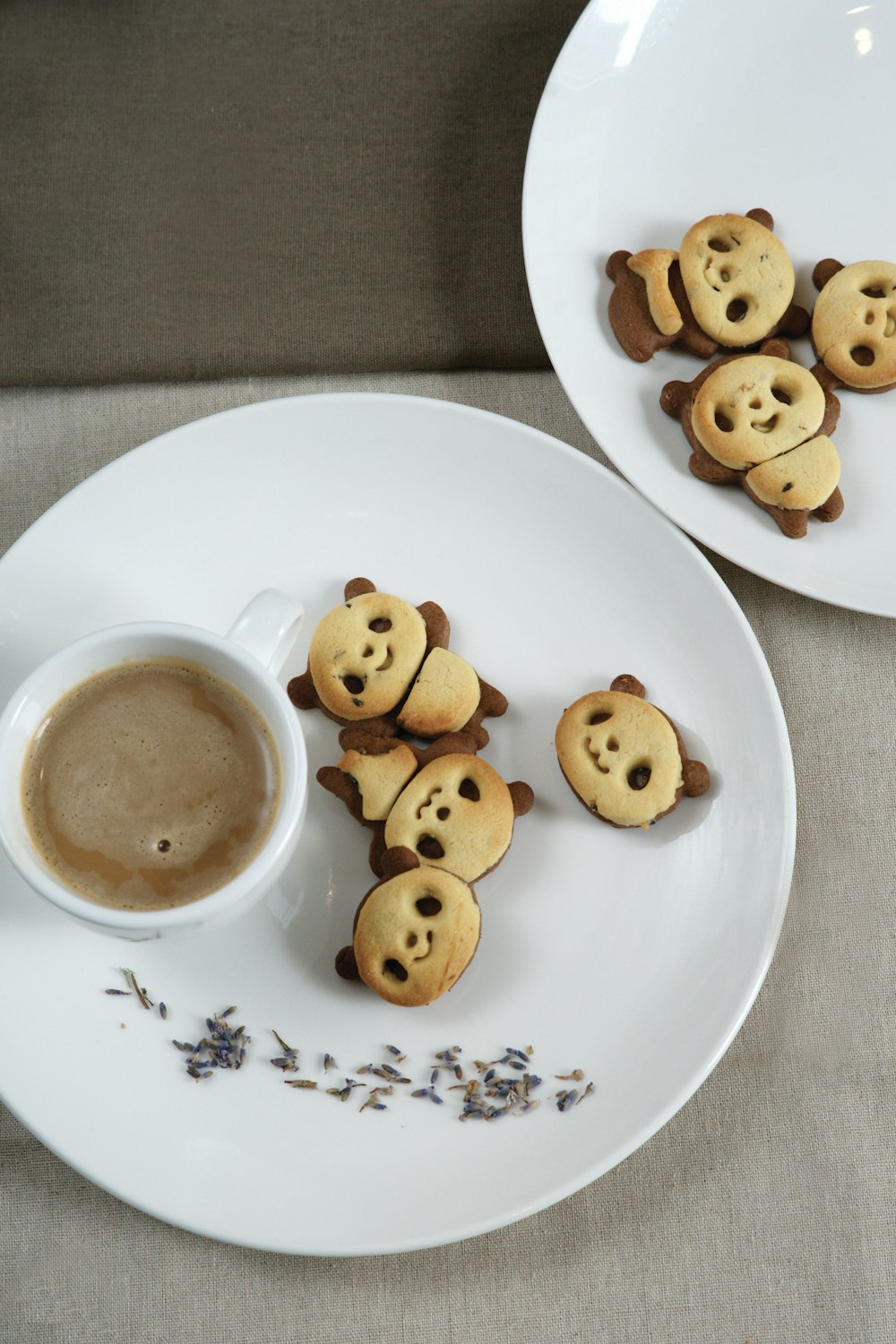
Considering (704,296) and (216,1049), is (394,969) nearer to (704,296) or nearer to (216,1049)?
A: (216,1049)

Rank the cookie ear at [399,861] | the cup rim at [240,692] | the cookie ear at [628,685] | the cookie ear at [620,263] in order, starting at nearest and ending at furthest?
1. the cup rim at [240,692]
2. the cookie ear at [399,861]
3. the cookie ear at [628,685]
4. the cookie ear at [620,263]

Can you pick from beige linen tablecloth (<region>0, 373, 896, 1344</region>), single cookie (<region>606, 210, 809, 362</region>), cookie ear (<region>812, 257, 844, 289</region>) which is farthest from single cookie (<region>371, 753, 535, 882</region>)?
cookie ear (<region>812, 257, 844, 289</region>)

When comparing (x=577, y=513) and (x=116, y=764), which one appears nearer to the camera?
(x=116, y=764)

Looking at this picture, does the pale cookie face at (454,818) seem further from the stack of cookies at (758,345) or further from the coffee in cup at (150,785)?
the stack of cookies at (758,345)

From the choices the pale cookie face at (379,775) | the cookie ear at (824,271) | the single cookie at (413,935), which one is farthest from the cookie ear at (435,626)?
the cookie ear at (824,271)

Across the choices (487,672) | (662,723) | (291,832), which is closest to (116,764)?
(291,832)

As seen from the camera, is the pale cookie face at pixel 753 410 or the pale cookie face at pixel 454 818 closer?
the pale cookie face at pixel 454 818

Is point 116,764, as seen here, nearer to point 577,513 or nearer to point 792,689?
point 577,513
